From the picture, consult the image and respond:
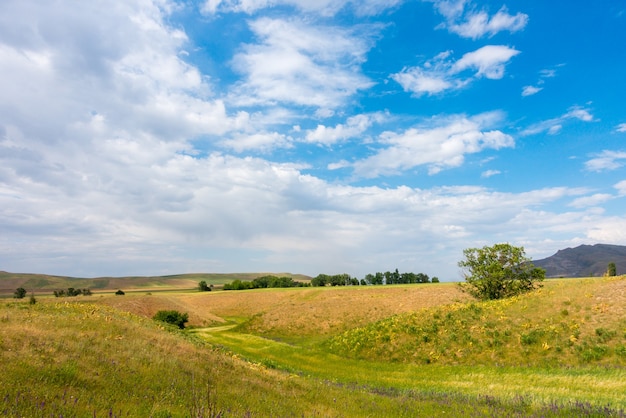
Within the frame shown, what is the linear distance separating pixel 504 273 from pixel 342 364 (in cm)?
3029

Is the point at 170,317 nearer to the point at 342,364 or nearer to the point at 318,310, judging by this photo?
the point at 318,310

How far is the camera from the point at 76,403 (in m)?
6.93

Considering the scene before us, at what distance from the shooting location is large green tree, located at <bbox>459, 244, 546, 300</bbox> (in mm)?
47406

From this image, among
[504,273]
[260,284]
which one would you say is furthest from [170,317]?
[260,284]

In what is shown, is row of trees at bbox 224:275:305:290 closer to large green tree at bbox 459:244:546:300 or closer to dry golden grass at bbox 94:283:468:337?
dry golden grass at bbox 94:283:468:337

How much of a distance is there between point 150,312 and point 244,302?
1286 inches

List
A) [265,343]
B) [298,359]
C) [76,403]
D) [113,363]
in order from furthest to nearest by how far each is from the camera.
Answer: [265,343] < [298,359] < [113,363] < [76,403]

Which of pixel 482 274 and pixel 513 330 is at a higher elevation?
pixel 482 274

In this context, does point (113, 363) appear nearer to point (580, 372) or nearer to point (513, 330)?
point (580, 372)

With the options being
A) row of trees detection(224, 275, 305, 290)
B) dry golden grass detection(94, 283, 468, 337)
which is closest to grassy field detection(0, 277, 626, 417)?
dry golden grass detection(94, 283, 468, 337)

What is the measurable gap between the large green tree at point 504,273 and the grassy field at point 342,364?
49.0 ft

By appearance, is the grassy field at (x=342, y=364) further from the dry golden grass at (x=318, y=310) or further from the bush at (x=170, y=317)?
the bush at (x=170, y=317)

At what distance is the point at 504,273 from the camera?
47.3 meters

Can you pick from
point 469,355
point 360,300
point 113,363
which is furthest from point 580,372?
point 360,300
